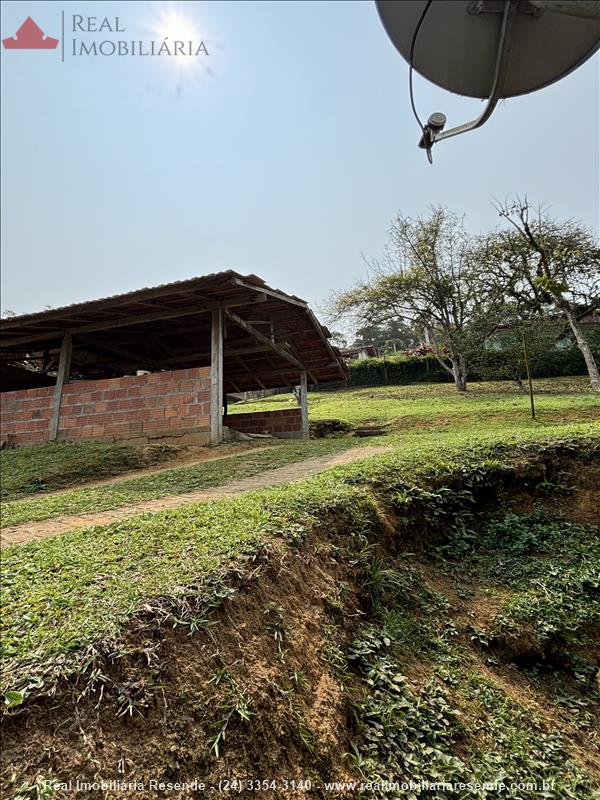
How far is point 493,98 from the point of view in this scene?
1783 millimetres

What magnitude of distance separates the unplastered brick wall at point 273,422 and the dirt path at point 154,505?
21.4 feet

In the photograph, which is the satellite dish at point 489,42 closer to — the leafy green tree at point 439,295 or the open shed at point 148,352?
the open shed at point 148,352

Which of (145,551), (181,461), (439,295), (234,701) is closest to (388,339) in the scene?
(439,295)

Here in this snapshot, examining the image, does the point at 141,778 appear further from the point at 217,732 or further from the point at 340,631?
the point at 340,631

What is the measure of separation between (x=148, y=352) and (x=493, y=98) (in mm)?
10999

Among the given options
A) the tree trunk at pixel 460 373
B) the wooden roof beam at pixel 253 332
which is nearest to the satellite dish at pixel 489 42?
the wooden roof beam at pixel 253 332

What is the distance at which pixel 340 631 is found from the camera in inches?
91.7

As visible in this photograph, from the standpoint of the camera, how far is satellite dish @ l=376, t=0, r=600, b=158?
5.34 feet

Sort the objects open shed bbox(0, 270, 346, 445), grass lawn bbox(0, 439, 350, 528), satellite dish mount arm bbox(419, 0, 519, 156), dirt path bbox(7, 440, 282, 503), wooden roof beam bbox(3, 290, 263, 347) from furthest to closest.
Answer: wooden roof beam bbox(3, 290, 263, 347) → open shed bbox(0, 270, 346, 445) → dirt path bbox(7, 440, 282, 503) → grass lawn bbox(0, 439, 350, 528) → satellite dish mount arm bbox(419, 0, 519, 156)

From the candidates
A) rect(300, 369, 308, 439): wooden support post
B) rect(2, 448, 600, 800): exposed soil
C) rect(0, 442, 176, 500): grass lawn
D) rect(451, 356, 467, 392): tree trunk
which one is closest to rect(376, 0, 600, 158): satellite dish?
rect(2, 448, 600, 800): exposed soil

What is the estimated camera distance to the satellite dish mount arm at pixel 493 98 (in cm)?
162

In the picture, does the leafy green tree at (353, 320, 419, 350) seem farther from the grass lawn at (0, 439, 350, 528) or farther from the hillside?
the hillside

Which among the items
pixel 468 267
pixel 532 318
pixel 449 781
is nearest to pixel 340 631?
pixel 449 781

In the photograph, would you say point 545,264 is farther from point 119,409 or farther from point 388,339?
point 388,339
